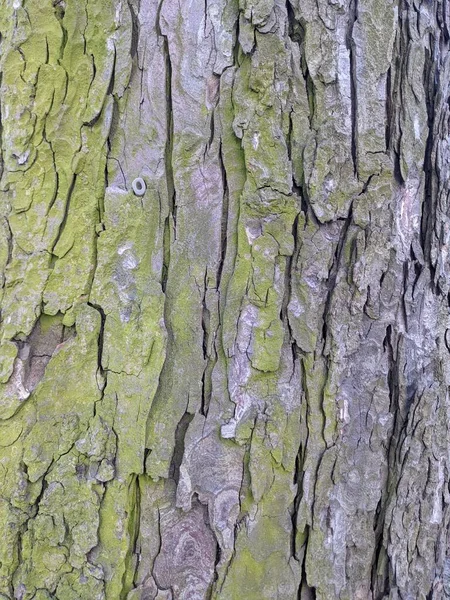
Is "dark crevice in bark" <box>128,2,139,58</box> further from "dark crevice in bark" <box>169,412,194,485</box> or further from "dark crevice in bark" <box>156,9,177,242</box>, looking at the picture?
"dark crevice in bark" <box>169,412,194,485</box>

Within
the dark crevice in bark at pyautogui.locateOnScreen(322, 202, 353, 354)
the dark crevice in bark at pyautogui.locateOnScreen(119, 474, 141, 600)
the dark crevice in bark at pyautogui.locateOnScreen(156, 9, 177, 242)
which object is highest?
the dark crevice in bark at pyautogui.locateOnScreen(156, 9, 177, 242)

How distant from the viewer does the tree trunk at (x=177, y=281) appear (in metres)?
1.12

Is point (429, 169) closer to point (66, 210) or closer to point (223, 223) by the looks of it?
point (223, 223)

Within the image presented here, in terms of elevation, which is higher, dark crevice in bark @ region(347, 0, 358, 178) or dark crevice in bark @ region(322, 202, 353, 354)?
dark crevice in bark @ region(347, 0, 358, 178)

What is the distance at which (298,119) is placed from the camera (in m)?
1.14

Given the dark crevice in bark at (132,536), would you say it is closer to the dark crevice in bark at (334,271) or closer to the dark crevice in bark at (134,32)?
the dark crevice in bark at (334,271)

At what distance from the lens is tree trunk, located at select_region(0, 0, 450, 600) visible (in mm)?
1124

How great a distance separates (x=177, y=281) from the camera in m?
1.13

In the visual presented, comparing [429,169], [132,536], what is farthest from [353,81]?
[132,536]

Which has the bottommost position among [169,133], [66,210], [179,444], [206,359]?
[179,444]


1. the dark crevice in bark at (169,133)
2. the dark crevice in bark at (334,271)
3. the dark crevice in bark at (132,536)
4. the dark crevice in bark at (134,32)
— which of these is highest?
the dark crevice in bark at (134,32)

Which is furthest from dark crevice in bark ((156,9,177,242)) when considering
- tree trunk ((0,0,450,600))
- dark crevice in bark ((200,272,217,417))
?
dark crevice in bark ((200,272,217,417))

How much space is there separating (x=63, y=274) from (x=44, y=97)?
0.35 m

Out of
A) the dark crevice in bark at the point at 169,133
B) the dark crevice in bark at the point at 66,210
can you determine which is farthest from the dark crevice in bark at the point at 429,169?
the dark crevice in bark at the point at 66,210
